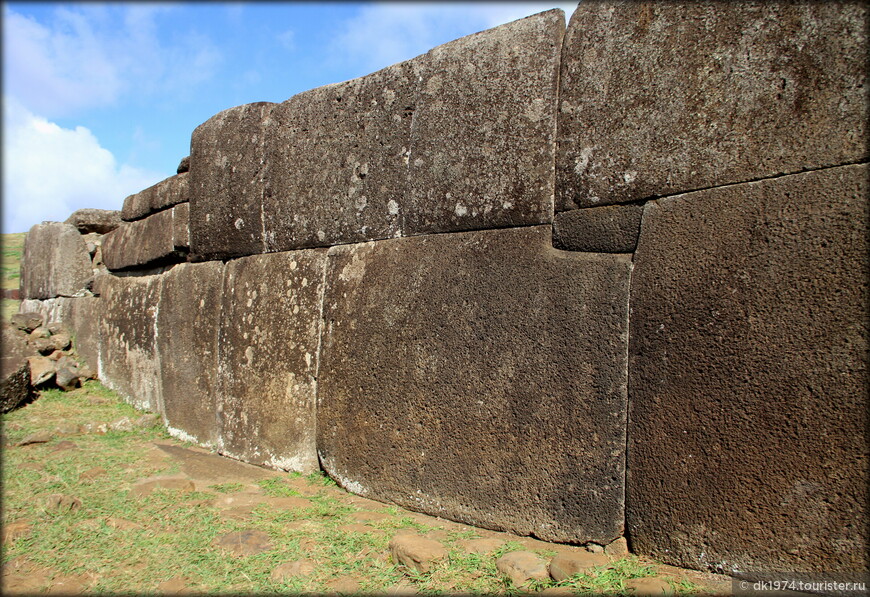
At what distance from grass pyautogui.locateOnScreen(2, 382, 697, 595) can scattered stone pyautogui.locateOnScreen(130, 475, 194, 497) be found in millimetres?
53

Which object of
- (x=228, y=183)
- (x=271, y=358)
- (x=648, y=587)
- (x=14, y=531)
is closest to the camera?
(x=648, y=587)

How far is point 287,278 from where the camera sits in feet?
11.6

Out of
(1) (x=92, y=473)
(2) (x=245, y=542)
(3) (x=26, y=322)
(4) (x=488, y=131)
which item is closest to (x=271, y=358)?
(1) (x=92, y=473)

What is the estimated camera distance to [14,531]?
8.61 feet

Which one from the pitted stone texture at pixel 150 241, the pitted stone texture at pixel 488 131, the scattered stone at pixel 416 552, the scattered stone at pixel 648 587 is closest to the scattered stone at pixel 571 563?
the scattered stone at pixel 648 587

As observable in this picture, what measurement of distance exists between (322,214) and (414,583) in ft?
6.59

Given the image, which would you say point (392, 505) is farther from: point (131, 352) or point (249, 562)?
point (131, 352)

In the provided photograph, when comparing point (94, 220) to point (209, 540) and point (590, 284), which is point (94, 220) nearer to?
point (209, 540)

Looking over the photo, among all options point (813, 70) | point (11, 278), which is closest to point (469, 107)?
point (813, 70)

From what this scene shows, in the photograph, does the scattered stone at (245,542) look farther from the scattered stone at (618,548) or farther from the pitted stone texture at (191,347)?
the pitted stone texture at (191,347)

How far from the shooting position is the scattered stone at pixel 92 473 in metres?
3.36

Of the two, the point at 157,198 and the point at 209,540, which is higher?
the point at 157,198

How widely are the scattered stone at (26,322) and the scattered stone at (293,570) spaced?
576cm

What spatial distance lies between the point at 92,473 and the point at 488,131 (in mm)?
2853
